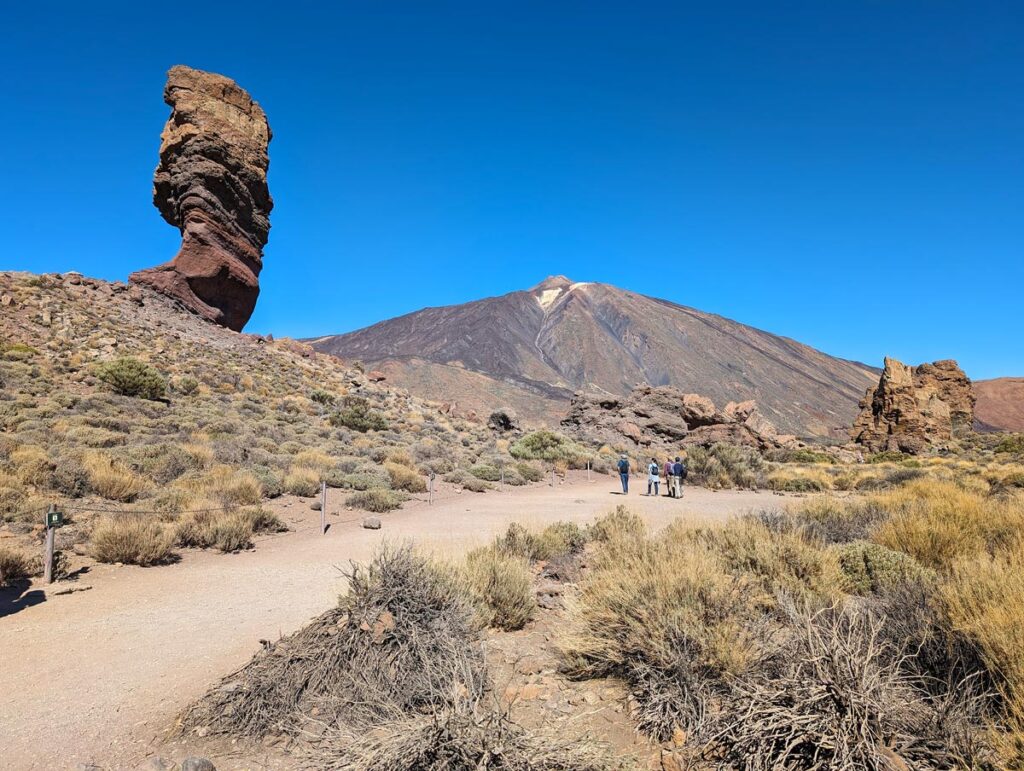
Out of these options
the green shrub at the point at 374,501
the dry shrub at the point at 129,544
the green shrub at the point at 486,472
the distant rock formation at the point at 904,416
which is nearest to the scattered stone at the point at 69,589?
the dry shrub at the point at 129,544

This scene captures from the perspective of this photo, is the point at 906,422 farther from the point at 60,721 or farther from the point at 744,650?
the point at 60,721

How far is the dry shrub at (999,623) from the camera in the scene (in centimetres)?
243

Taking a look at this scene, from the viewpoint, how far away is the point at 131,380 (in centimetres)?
1861

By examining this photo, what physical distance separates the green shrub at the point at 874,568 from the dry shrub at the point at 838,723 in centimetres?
237

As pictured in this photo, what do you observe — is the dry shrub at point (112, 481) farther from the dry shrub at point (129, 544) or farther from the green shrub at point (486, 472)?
the green shrub at point (486, 472)

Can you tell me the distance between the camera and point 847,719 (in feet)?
8.09

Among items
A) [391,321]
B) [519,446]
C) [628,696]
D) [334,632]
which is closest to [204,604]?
[334,632]

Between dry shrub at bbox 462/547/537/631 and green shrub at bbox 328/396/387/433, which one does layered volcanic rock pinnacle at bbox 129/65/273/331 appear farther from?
dry shrub at bbox 462/547/537/631

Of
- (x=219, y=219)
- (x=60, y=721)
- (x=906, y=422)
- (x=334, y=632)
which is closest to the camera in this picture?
(x=60, y=721)

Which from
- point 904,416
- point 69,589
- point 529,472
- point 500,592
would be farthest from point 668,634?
point 904,416

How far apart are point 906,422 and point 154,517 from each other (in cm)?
4373

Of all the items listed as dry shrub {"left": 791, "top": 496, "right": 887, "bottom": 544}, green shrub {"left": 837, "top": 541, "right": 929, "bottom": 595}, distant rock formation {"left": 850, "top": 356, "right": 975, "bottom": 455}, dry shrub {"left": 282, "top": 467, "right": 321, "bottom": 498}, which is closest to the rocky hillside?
distant rock formation {"left": 850, "top": 356, "right": 975, "bottom": 455}

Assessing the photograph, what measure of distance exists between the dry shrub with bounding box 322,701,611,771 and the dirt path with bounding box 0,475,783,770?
1917 mm

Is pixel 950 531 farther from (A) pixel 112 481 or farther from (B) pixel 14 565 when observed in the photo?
(A) pixel 112 481
